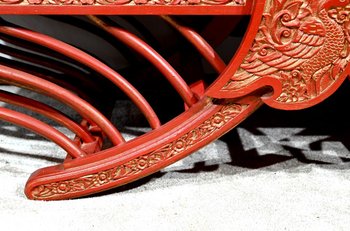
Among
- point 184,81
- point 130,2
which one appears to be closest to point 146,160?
point 184,81

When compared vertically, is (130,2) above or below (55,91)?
above

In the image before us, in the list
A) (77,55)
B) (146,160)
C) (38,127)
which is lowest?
(146,160)

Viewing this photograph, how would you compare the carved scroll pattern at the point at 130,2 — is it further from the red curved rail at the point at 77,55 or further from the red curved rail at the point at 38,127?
the red curved rail at the point at 38,127

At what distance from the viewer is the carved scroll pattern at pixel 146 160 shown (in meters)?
0.98

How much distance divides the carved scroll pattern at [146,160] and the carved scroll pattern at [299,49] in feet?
0.23

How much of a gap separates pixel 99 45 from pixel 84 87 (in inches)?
10.7

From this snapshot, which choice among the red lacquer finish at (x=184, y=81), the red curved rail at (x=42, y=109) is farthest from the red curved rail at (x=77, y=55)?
the red curved rail at (x=42, y=109)

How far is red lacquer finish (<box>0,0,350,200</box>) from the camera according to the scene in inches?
35.1

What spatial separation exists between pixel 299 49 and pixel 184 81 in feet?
0.71

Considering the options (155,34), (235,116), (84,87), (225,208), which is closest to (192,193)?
(225,208)

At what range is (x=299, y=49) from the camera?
0.92 metres

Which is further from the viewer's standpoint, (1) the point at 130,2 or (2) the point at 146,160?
(2) the point at 146,160

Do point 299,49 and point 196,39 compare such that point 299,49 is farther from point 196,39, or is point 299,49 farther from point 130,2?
point 130,2

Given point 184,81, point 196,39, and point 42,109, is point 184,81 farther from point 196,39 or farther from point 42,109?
point 42,109
